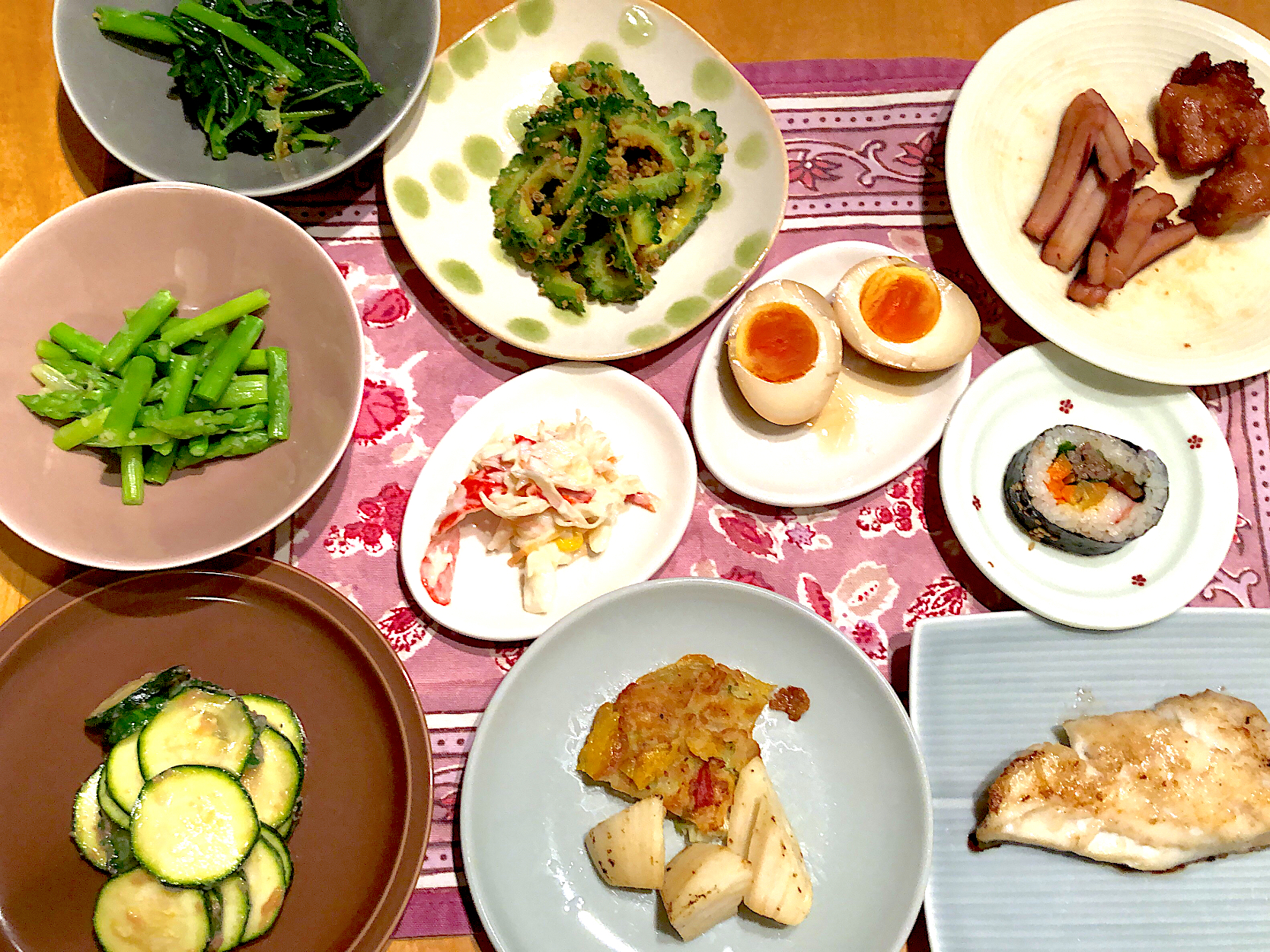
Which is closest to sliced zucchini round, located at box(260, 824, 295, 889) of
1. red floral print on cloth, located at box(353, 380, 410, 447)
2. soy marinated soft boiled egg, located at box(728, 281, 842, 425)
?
red floral print on cloth, located at box(353, 380, 410, 447)

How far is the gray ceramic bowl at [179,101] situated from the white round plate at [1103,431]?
1759 millimetres

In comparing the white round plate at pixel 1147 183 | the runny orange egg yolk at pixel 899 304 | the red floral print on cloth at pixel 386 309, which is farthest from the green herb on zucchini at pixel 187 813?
the white round plate at pixel 1147 183

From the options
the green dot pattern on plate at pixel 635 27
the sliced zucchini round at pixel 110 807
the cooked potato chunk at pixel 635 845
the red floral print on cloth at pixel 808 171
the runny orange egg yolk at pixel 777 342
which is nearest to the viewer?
the sliced zucchini round at pixel 110 807

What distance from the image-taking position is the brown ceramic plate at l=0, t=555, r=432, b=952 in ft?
6.51

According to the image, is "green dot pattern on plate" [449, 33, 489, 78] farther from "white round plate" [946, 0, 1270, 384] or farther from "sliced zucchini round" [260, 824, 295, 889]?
"sliced zucchini round" [260, 824, 295, 889]

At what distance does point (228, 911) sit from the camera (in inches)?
74.9

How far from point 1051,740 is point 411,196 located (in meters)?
2.33

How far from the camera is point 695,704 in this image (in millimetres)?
2164

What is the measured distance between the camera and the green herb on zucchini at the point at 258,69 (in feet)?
7.09

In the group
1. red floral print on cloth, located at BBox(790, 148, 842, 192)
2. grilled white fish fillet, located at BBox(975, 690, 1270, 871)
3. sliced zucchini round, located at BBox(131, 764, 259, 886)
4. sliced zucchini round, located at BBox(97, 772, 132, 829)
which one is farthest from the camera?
red floral print on cloth, located at BBox(790, 148, 842, 192)

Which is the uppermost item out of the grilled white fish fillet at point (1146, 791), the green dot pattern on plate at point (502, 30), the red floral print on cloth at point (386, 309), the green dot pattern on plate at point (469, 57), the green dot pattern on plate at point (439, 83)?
the green dot pattern on plate at point (502, 30)

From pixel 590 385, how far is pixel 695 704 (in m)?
0.92

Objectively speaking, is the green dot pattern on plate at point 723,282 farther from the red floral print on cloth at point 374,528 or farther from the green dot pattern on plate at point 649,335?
the red floral print on cloth at point 374,528

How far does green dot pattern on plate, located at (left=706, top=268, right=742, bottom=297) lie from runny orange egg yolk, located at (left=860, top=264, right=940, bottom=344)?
0.35m
